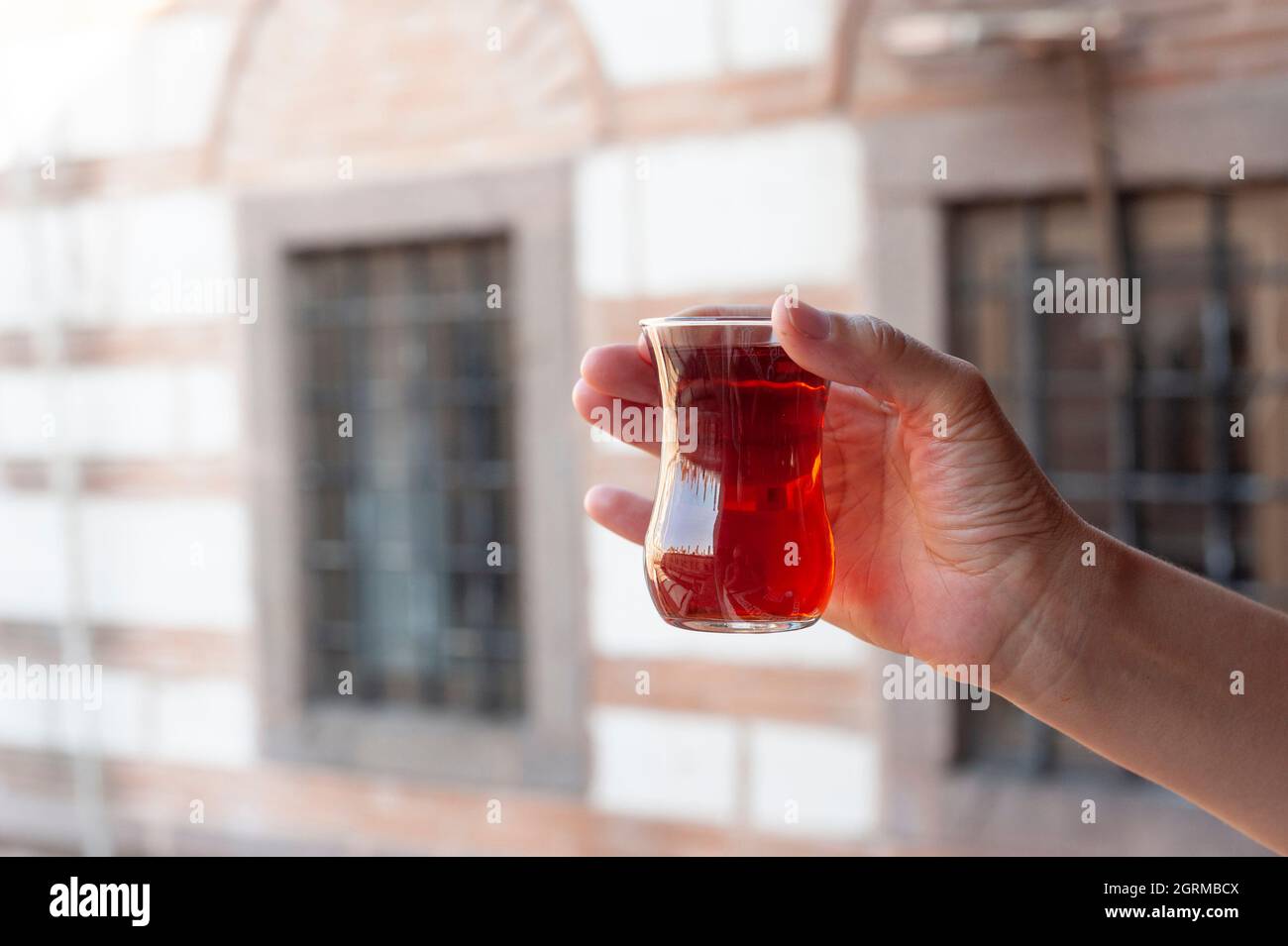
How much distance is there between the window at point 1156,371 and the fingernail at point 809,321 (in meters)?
2.84

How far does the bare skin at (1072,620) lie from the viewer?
1.55 metres

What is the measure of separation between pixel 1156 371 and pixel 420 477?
2.66 meters

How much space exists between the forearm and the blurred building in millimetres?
2615

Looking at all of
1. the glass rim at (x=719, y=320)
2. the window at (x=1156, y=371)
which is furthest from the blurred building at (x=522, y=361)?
the glass rim at (x=719, y=320)

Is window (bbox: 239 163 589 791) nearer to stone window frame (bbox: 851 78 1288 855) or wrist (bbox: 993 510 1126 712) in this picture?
stone window frame (bbox: 851 78 1288 855)

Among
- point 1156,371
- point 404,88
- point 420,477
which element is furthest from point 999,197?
point 420,477

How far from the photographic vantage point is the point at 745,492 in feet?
5.31

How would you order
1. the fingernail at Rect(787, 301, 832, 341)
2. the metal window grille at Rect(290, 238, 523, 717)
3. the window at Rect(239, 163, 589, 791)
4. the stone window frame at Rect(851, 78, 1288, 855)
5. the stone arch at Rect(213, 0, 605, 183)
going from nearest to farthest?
the fingernail at Rect(787, 301, 832, 341) → the stone window frame at Rect(851, 78, 1288, 855) → the stone arch at Rect(213, 0, 605, 183) → the window at Rect(239, 163, 589, 791) → the metal window grille at Rect(290, 238, 523, 717)

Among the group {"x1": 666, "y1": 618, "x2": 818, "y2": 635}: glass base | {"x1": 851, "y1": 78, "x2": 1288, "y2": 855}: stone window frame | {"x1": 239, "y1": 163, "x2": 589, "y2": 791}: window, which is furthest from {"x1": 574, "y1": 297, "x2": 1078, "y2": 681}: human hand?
{"x1": 239, "y1": 163, "x2": 589, "y2": 791}: window

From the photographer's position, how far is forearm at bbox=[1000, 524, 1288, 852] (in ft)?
5.09

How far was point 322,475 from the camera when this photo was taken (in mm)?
5473

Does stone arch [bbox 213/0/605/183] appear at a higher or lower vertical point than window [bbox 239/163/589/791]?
higher
